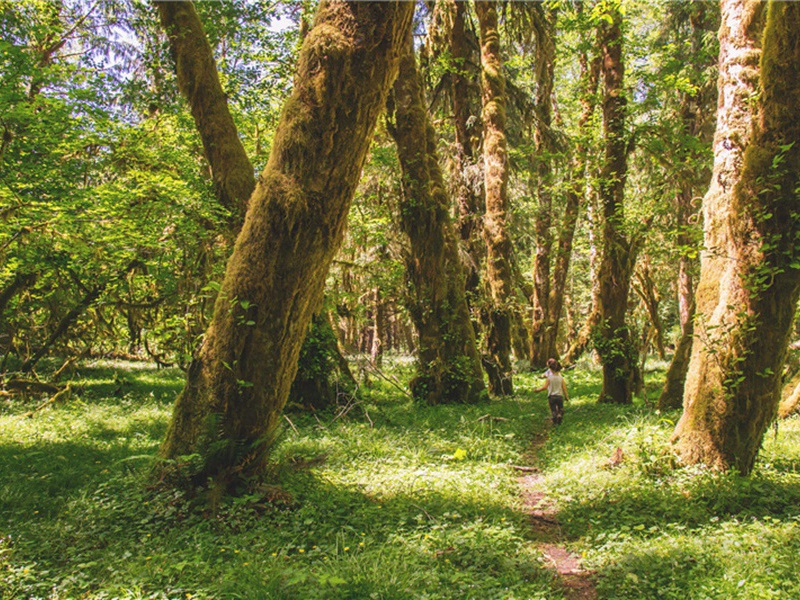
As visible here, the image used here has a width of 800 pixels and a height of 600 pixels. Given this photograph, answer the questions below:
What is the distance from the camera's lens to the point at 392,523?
5102 millimetres

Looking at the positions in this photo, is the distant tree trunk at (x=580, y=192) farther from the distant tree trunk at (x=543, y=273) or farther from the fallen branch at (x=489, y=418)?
the fallen branch at (x=489, y=418)

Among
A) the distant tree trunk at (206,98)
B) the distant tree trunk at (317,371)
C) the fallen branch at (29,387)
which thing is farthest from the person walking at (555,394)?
the fallen branch at (29,387)

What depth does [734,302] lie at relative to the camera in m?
5.79

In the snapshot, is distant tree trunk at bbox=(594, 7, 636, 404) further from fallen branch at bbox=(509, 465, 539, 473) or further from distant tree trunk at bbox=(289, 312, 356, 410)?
distant tree trunk at bbox=(289, 312, 356, 410)

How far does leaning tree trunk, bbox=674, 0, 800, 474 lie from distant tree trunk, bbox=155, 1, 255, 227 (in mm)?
7529

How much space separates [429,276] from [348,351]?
2543 millimetres

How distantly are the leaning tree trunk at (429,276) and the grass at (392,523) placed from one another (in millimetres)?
3941

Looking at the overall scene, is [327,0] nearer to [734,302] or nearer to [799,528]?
[734,302]

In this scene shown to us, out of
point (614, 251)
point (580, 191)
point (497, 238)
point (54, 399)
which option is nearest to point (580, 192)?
point (580, 191)

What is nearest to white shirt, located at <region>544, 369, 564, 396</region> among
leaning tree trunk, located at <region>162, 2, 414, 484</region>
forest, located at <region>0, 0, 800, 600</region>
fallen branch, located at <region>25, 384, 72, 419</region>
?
forest, located at <region>0, 0, 800, 600</region>

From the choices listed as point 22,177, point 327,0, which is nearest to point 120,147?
point 22,177

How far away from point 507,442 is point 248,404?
5.00m

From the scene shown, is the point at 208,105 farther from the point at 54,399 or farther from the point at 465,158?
the point at 465,158

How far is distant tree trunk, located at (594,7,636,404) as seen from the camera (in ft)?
39.2
